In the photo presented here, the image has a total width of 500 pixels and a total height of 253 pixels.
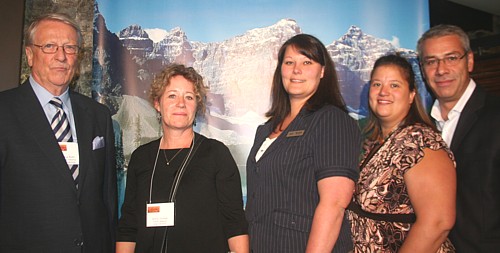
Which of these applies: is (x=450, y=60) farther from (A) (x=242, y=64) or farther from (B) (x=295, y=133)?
(A) (x=242, y=64)

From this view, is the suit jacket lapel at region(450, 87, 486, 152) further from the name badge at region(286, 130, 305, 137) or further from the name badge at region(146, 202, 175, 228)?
the name badge at region(146, 202, 175, 228)

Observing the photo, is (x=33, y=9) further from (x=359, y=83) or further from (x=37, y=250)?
(x=359, y=83)

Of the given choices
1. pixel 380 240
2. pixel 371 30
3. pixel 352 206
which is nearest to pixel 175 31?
pixel 371 30

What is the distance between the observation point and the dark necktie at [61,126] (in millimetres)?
1915

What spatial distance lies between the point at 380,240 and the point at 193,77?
1.26 metres

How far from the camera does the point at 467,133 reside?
1967 millimetres

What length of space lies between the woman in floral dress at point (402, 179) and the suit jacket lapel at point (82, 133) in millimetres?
1357

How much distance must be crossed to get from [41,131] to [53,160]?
0.15m

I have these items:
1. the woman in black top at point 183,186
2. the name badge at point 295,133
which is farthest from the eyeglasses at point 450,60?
the woman in black top at point 183,186

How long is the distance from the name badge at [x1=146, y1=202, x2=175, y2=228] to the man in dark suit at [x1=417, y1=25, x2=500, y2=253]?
1.42 metres

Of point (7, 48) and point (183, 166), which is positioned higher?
point (7, 48)

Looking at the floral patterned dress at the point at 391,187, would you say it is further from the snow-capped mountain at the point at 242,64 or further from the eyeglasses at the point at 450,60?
the snow-capped mountain at the point at 242,64

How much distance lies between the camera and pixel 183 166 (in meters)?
2.02

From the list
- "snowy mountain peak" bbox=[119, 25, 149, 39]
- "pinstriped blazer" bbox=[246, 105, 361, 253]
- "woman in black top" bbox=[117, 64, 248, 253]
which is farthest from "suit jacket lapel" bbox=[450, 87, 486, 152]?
"snowy mountain peak" bbox=[119, 25, 149, 39]
